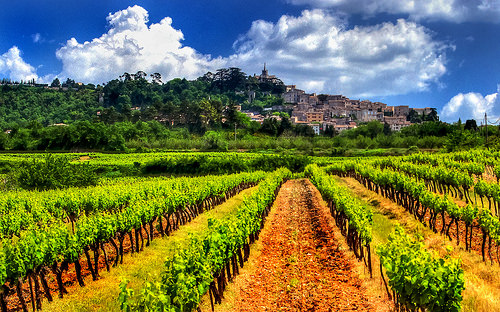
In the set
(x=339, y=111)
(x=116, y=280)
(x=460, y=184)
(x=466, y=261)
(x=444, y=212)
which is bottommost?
(x=116, y=280)

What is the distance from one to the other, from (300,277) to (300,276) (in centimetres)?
6

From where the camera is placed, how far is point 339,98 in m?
182

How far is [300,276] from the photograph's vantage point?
35.6ft

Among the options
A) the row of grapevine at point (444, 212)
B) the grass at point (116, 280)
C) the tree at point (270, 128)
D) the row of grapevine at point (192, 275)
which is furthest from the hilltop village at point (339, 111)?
the row of grapevine at point (192, 275)

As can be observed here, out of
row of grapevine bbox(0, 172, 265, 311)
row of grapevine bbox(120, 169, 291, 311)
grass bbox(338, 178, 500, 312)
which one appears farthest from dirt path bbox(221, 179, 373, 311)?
row of grapevine bbox(0, 172, 265, 311)

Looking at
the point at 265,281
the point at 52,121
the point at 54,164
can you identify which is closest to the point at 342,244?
the point at 265,281

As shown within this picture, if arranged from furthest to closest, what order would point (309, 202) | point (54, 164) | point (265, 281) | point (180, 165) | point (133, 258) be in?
point (180, 165) → point (54, 164) → point (309, 202) → point (133, 258) → point (265, 281)

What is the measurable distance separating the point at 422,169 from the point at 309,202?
7867 millimetres

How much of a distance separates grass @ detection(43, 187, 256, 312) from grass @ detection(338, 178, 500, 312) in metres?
6.72

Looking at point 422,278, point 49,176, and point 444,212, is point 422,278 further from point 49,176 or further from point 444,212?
point 49,176

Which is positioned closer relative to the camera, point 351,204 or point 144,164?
point 351,204

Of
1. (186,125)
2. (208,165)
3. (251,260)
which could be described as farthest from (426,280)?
(186,125)

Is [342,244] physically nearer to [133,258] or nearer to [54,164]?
[133,258]

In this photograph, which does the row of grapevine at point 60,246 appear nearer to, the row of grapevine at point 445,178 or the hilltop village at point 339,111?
the row of grapevine at point 445,178
